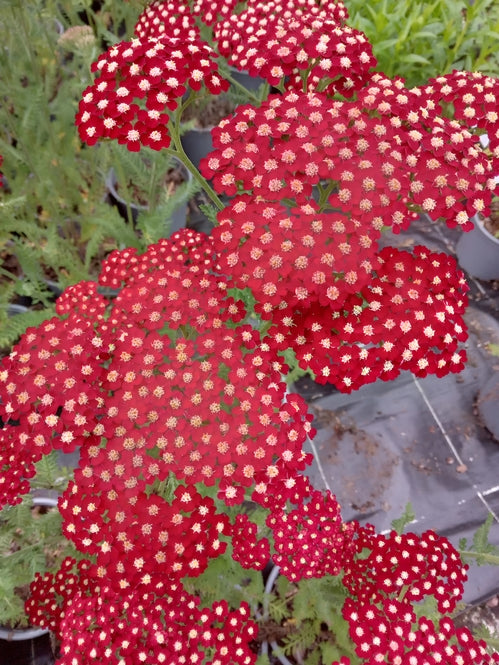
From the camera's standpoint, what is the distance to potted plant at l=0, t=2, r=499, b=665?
1072mm

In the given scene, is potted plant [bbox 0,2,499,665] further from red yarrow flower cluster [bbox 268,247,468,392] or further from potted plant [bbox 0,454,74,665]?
potted plant [bbox 0,454,74,665]

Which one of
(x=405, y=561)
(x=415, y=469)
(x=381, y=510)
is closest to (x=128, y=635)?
(x=405, y=561)

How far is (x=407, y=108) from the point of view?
118 centimetres

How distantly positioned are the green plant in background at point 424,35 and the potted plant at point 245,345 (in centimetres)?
214

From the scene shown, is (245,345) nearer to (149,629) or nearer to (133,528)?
(133,528)

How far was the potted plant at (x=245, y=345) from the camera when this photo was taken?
1.07 meters

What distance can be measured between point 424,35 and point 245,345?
2725mm

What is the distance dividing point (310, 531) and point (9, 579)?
802 millimetres

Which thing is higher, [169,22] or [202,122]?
[169,22]

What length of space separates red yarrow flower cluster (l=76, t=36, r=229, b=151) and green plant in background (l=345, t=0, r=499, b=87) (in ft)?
7.58

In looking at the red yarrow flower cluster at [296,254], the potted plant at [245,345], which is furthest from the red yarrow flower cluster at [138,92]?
the red yarrow flower cluster at [296,254]

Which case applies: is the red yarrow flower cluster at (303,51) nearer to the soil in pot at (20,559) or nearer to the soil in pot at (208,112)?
the soil in pot at (20,559)

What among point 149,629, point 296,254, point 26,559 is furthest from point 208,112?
point 149,629

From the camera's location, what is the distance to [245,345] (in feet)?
3.95
